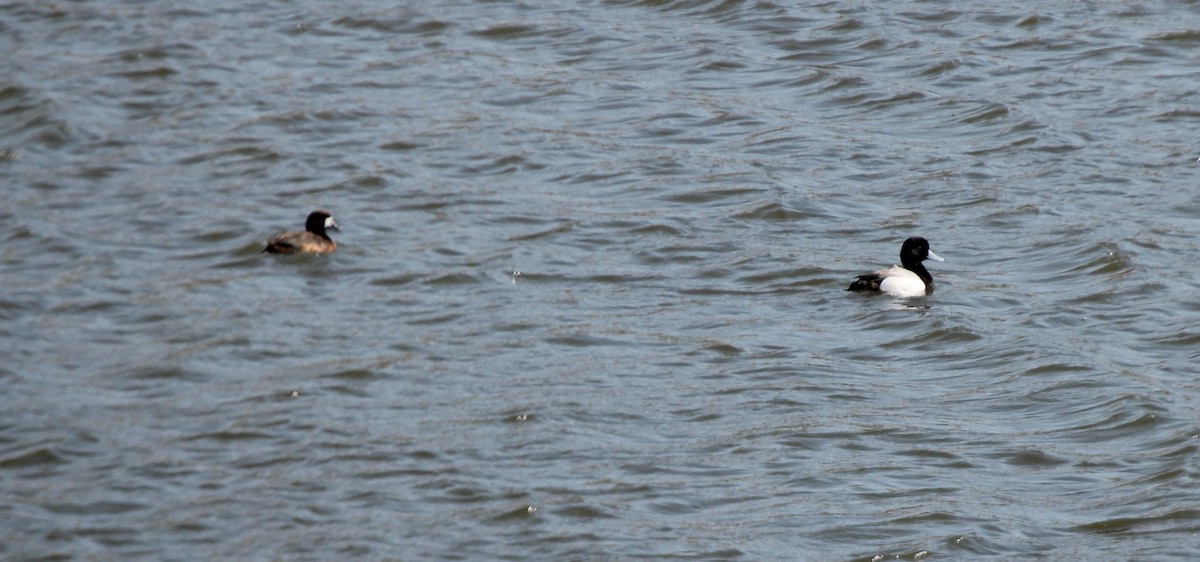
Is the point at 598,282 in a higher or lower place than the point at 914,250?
lower

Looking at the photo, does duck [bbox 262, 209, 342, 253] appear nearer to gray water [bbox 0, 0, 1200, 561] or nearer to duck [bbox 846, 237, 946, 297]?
gray water [bbox 0, 0, 1200, 561]

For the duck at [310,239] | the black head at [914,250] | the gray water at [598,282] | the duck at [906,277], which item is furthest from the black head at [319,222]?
the black head at [914,250]

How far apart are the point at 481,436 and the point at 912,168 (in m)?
5.99

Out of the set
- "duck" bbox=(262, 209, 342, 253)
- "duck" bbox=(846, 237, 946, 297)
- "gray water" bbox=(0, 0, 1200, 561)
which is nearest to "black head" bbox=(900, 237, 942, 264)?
"duck" bbox=(846, 237, 946, 297)

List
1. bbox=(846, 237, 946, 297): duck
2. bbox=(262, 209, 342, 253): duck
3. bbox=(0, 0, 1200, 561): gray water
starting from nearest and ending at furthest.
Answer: bbox=(0, 0, 1200, 561): gray water, bbox=(846, 237, 946, 297): duck, bbox=(262, 209, 342, 253): duck

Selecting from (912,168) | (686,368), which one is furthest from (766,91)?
(686,368)

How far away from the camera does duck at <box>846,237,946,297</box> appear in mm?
11742

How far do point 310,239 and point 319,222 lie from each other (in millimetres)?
325

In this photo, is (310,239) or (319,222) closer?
(310,239)

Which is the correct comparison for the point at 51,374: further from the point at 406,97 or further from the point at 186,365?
the point at 406,97

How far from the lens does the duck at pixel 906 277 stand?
11742mm

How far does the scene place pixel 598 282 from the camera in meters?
12.2

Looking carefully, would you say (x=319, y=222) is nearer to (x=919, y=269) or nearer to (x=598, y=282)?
(x=598, y=282)

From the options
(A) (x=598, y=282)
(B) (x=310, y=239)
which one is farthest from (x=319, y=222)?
(A) (x=598, y=282)
